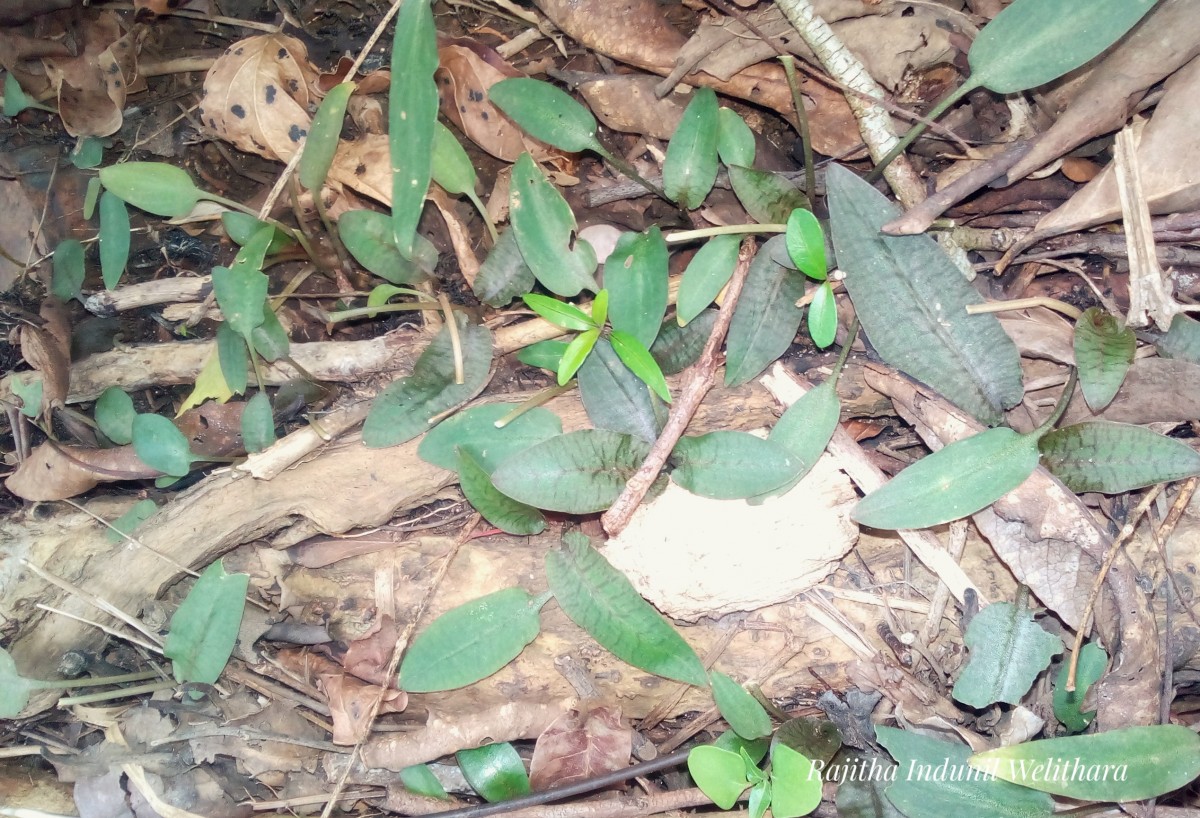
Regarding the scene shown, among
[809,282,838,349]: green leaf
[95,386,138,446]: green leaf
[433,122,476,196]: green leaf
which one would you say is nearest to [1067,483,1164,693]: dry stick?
[809,282,838,349]: green leaf

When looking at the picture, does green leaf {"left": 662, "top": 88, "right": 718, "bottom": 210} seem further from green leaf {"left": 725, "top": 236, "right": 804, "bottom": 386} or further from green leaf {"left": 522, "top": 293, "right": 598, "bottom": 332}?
green leaf {"left": 522, "top": 293, "right": 598, "bottom": 332}

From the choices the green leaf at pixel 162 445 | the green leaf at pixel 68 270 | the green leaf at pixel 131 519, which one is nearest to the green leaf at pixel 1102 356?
the green leaf at pixel 162 445

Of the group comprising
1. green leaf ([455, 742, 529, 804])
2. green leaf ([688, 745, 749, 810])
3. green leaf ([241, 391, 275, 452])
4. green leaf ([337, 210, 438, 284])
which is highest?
green leaf ([337, 210, 438, 284])

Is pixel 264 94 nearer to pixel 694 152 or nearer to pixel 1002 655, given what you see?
pixel 694 152

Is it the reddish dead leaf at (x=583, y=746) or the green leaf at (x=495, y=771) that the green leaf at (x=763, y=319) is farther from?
A: the green leaf at (x=495, y=771)

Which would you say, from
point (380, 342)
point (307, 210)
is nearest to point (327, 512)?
point (380, 342)

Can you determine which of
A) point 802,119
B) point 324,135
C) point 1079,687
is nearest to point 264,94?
point 324,135
